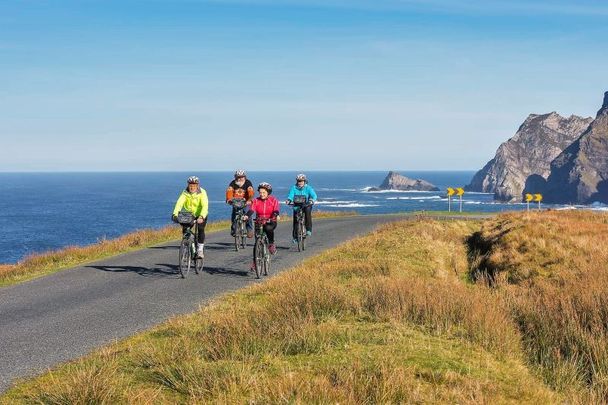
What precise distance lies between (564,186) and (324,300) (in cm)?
20804

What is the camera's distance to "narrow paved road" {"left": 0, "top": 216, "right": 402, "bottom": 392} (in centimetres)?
779

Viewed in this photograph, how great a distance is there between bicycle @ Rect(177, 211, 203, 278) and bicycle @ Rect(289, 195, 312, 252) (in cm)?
450

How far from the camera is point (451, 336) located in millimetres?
7238

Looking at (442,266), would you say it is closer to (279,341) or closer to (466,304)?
(466,304)

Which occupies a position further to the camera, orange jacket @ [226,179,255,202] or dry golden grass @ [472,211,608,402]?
orange jacket @ [226,179,255,202]

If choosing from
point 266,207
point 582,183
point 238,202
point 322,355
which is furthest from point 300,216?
point 582,183

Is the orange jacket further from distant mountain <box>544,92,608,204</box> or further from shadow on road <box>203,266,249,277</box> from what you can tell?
distant mountain <box>544,92,608,204</box>

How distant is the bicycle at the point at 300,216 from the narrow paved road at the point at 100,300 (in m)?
0.45

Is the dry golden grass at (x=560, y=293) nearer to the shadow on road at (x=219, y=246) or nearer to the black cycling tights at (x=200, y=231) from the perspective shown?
the black cycling tights at (x=200, y=231)

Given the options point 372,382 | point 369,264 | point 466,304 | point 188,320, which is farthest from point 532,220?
point 372,382


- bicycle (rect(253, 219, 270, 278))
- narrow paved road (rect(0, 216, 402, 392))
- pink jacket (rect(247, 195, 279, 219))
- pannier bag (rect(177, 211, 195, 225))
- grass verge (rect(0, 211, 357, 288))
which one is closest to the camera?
narrow paved road (rect(0, 216, 402, 392))

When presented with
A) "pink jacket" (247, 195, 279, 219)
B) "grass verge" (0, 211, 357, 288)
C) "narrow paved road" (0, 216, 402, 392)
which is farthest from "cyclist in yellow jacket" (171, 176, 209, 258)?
"grass verge" (0, 211, 357, 288)

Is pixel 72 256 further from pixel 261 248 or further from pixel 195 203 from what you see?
pixel 261 248

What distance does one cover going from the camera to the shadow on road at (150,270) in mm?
14328
